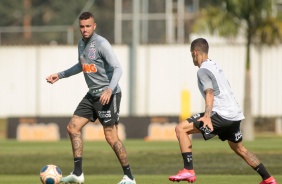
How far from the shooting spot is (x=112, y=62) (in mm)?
14719

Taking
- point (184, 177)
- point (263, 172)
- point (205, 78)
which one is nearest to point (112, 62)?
point (205, 78)

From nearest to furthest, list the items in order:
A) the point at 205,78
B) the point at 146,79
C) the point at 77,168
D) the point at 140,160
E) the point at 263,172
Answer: the point at 205,78 < the point at 263,172 < the point at 77,168 < the point at 140,160 < the point at 146,79

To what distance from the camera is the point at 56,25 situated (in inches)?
2613

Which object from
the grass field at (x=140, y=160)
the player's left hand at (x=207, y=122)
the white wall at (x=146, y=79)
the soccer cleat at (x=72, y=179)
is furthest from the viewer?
the white wall at (x=146, y=79)

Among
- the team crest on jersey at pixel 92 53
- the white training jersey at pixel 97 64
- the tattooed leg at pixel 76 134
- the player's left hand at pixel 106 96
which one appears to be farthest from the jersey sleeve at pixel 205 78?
the tattooed leg at pixel 76 134

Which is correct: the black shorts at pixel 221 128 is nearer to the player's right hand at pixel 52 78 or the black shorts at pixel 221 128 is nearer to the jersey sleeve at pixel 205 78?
the jersey sleeve at pixel 205 78

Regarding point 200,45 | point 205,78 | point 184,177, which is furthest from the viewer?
point 200,45

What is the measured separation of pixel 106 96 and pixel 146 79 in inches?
1237

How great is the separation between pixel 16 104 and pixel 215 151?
19843mm

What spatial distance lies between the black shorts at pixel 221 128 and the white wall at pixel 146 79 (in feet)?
97.6

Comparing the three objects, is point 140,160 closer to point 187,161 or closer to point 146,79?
point 187,161

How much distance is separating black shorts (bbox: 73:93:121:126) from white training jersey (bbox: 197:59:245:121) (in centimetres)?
159

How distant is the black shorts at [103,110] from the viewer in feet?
49.2

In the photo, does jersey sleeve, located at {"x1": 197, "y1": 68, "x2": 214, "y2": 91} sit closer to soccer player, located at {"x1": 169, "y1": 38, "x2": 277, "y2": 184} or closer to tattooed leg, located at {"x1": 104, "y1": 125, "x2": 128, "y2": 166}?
soccer player, located at {"x1": 169, "y1": 38, "x2": 277, "y2": 184}
